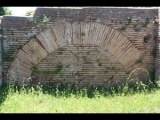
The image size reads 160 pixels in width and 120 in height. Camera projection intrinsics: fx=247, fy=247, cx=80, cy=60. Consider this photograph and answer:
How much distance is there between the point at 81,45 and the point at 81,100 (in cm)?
177

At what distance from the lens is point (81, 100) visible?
18.0 ft

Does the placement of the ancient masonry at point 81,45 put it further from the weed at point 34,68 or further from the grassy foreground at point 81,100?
the grassy foreground at point 81,100

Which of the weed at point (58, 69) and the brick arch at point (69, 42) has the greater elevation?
the brick arch at point (69, 42)

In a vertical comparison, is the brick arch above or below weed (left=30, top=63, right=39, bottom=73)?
above

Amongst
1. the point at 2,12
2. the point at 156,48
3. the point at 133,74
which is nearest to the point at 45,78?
the point at 133,74

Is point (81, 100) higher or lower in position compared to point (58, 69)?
lower

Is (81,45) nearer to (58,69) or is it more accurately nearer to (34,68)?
(58,69)

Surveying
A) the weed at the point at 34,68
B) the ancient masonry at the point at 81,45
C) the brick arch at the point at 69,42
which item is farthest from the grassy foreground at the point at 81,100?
the brick arch at the point at 69,42

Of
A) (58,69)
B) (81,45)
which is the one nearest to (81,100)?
(58,69)

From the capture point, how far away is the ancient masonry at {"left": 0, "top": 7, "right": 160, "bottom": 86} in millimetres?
6594

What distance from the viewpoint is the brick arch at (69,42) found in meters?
6.59

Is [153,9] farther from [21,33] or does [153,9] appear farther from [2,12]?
[2,12]

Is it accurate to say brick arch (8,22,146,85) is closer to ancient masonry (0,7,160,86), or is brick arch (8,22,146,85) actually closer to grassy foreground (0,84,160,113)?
ancient masonry (0,7,160,86)

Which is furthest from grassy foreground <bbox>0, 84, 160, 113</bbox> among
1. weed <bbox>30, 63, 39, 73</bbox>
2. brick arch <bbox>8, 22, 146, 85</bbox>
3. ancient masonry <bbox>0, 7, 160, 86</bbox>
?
brick arch <bbox>8, 22, 146, 85</bbox>
